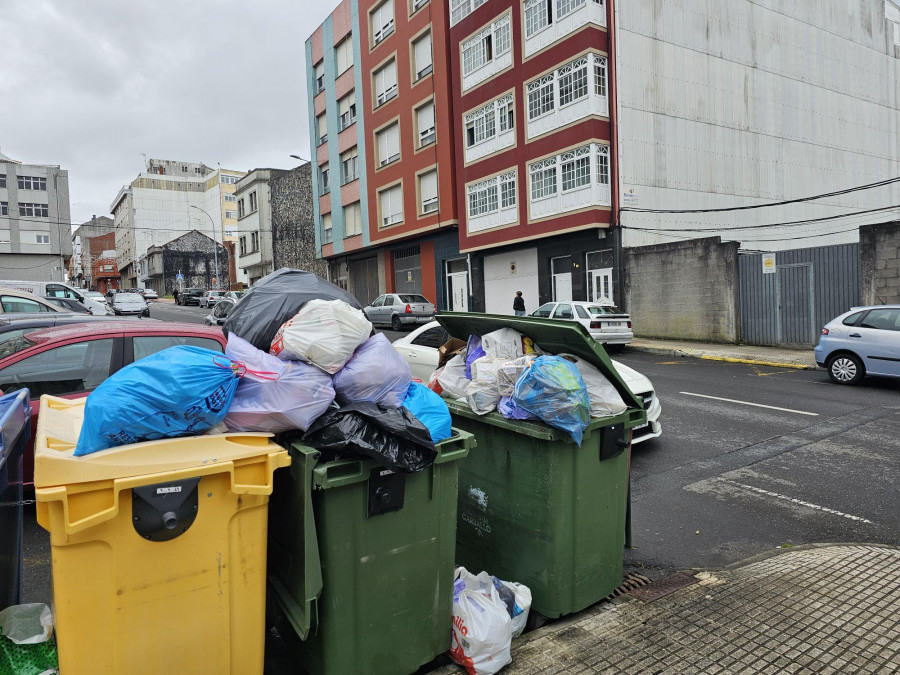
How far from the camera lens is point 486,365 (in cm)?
362

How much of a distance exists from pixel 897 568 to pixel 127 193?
330ft

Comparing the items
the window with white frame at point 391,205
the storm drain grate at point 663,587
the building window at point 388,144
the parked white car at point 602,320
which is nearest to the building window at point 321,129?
the building window at point 388,144

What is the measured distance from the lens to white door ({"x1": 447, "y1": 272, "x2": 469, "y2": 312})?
28281 mm

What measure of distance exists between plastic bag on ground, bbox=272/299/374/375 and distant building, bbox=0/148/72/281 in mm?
68174

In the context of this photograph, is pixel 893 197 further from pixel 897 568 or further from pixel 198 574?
pixel 198 574

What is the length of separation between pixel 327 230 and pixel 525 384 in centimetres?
3602

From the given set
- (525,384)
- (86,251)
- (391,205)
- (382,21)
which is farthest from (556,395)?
(86,251)

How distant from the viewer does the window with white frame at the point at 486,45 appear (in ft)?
77.4

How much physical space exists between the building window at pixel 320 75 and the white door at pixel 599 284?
78.5ft

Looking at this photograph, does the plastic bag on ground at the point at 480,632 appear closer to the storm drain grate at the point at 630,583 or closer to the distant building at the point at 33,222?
the storm drain grate at the point at 630,583

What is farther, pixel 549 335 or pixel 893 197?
pixel 893 197

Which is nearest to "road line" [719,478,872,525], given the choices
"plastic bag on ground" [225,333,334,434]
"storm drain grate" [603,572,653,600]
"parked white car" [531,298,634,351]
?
"storm drain grate" [603,572,653,600]

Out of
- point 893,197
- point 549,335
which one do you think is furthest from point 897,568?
point 893,197

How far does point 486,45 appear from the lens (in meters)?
24.6
